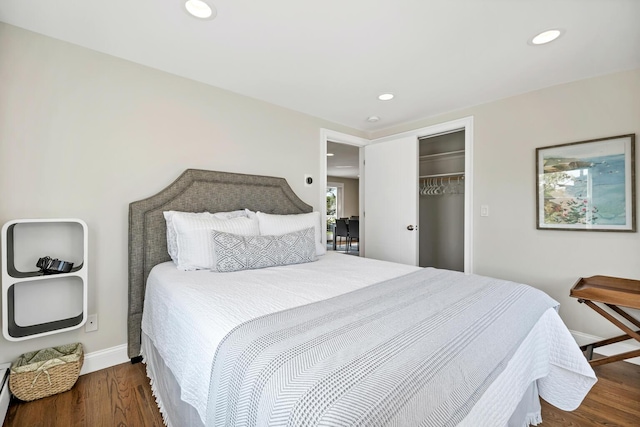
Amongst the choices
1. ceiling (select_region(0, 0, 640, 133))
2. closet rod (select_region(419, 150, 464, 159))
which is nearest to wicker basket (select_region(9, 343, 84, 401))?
ceiling (select_region(0, 0, 640, 133))

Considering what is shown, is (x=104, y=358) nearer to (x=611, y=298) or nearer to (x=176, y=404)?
(x=176, y=404)

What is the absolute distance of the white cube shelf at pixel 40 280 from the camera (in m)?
1.67

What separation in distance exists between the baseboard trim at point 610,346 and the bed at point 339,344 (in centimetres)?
129

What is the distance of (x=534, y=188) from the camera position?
2.60m

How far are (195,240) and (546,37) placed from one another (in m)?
2.69

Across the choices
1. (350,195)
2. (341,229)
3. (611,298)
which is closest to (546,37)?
(611,298)

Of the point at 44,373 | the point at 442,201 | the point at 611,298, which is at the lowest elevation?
the point at 44,373

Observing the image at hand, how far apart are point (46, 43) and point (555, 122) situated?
3.95m

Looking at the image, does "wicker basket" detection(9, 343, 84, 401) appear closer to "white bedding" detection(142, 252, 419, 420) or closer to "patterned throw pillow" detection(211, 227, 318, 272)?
"white bedding" detection(142, 252, 419, 420)

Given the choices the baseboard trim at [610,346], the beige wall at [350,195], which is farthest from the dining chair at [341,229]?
the baseboard trim at [610,346]

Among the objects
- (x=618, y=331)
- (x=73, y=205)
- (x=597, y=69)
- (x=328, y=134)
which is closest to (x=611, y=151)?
(x=597, y=69)

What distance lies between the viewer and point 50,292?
6.21 feet

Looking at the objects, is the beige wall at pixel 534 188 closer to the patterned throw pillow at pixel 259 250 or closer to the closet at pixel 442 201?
the closet at pixel 442 201

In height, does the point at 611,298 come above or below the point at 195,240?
below
